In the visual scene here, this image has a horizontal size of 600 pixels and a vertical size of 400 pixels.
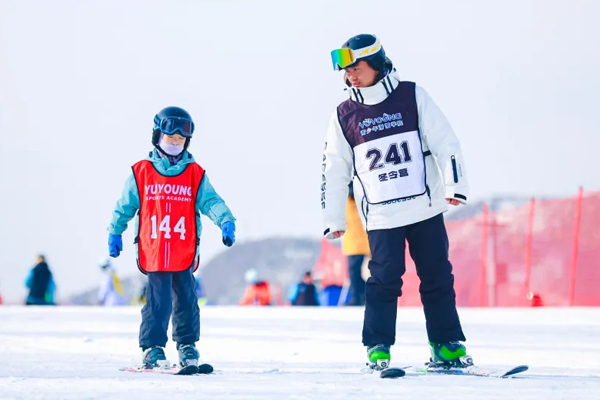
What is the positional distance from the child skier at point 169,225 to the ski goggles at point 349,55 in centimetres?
91

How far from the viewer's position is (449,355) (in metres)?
5.13

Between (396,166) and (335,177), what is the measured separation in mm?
324

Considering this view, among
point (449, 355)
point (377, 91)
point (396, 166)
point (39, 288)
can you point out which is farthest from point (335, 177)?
point (39, 288)

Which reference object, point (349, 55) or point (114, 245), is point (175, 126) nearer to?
point (114, 245)

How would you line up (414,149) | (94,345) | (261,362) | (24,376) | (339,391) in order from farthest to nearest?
(94,345) < (261,362) < (414,149) < (24,376) < (339,391)

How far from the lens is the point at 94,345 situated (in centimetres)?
743

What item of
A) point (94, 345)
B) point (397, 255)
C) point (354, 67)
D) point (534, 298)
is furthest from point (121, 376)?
point (534, 298)

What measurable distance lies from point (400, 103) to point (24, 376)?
81.3 inches

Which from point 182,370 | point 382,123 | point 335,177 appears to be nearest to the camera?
point 182,370

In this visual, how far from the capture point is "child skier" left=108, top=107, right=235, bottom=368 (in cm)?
554

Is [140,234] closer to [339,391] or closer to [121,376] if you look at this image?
[121,376]

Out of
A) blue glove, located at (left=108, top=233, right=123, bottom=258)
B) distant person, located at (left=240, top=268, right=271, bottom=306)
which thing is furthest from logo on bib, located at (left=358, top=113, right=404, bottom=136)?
distant person, located at (left=240, top=268, right=271, bottom=306)

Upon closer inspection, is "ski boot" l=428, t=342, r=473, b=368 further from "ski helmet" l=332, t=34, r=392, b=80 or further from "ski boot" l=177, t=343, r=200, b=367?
"ski helmet" l=332, t=34, r=392, b=80

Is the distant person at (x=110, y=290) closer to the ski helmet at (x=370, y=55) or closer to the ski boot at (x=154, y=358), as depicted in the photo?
the ski boot at (x=154, y=358)
